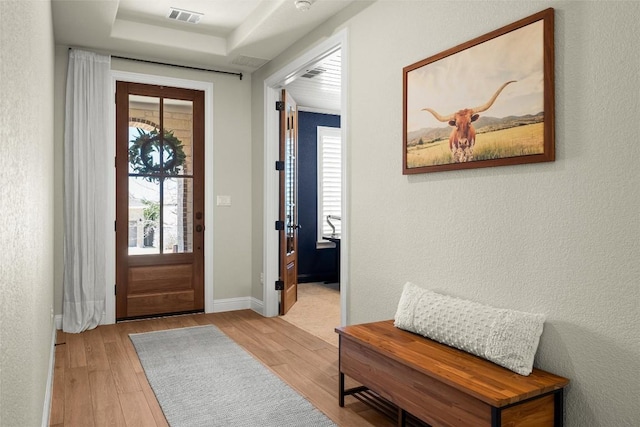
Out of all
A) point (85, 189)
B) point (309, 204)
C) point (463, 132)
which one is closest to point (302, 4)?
point (463, 132)

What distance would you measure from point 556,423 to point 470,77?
1.59 m

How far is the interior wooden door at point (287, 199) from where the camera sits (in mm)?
4742

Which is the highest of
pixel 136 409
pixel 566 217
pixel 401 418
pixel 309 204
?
pixel 309 204

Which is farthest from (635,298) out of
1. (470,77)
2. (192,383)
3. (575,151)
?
(192,383)

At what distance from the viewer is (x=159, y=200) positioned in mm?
4652

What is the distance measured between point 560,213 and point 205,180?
144 inches

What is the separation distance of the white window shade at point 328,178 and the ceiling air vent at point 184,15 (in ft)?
9.76

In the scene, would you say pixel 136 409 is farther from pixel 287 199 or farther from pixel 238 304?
pixel 287 199

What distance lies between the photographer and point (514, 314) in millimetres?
2029

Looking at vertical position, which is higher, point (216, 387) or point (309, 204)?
point (309, 204)

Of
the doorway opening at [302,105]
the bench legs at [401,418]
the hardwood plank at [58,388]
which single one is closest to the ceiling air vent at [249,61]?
the doorway opening at [302,105]

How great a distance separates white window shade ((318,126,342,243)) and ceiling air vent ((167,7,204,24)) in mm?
2974

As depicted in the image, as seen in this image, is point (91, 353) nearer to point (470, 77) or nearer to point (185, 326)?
point (185, 326)

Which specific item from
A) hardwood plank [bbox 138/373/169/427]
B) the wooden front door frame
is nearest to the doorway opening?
the wooden front door frame
